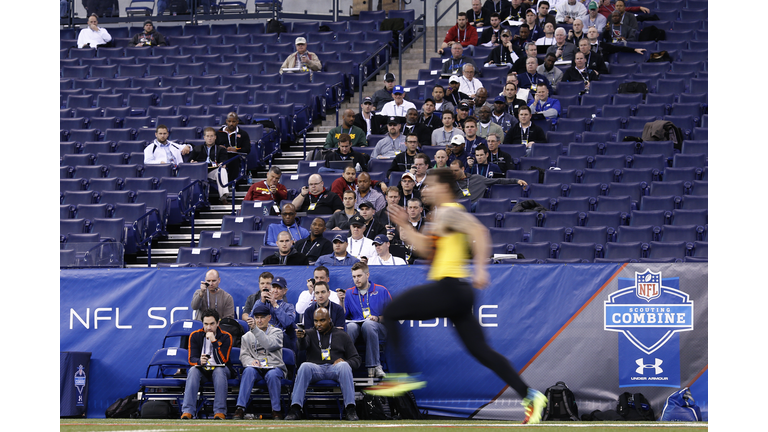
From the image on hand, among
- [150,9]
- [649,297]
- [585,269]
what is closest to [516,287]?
[585,269]

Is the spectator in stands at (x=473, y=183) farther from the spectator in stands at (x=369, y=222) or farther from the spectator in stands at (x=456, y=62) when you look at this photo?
the spectator in stands at (x=456, y=62)

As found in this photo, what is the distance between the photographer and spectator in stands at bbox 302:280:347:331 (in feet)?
32.9

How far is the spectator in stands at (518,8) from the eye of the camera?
62.8ft

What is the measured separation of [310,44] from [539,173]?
8293 millimetres

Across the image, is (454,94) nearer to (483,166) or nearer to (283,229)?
(483,166)

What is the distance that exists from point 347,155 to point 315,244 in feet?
10.6

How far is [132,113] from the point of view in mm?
17984

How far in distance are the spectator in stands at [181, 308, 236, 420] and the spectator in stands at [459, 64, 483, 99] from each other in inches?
310

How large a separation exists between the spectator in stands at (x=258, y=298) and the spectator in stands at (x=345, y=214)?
2.13 metres

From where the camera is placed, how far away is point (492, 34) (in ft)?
61.7

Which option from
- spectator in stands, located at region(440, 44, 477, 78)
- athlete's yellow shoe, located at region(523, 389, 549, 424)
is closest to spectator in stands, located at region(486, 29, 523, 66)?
spectator in stands, located at region(440, 44, 477, 78)

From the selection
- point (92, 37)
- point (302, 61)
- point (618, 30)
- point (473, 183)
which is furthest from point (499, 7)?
point (92, 37)

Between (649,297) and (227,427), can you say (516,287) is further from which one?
(227,427)

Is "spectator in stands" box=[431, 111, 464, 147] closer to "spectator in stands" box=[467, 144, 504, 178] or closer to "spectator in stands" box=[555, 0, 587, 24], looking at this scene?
"spectator in stands" box=[467, 144, 504, 178]
